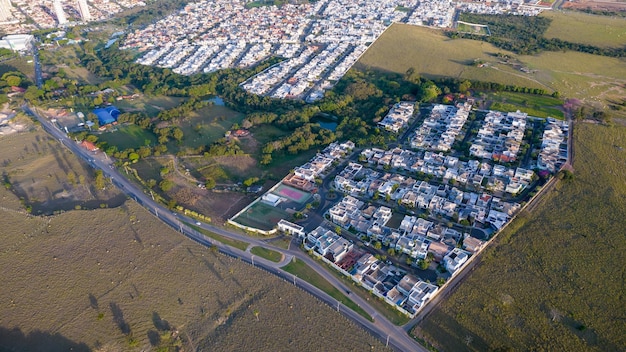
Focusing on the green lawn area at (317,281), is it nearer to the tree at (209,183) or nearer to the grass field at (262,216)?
the grass field at (262,216)

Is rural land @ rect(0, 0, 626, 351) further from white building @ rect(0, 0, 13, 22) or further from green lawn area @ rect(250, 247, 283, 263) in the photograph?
white building @ rect(0, 0, 13, 22)

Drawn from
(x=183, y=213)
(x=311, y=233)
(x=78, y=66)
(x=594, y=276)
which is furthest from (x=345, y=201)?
(x=78, y=66)

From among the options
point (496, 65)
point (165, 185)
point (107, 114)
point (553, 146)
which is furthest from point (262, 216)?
point (496, 65)

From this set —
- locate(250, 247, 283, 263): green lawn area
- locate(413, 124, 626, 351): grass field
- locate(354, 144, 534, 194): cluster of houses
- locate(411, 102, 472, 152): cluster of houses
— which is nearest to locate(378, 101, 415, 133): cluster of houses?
locate(411, 102, 472, 152): cluster of houses

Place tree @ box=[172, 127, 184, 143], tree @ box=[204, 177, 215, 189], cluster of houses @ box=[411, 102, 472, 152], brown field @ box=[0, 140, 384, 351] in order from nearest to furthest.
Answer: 1. brown field @ box=[0, 140, 384, 351]
2. tree @ box=[204, 177, 215, 189]
3. cluster of houses @ box=[411, 102, 472, 152]
4. tree @ box=[172, 127, 184, 143]

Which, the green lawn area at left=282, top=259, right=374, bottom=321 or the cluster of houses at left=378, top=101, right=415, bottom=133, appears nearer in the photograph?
the green lawn area at left=282, top=259, right=374, bottom=321
